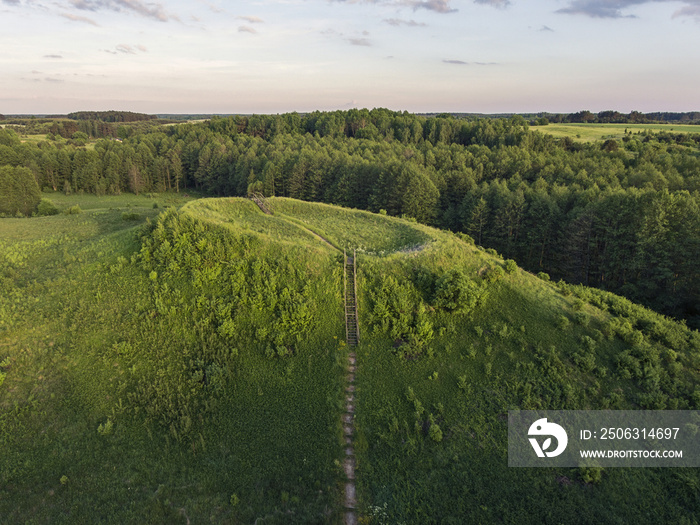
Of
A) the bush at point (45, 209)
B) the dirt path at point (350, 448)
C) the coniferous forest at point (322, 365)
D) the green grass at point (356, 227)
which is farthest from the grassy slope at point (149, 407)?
the bush at point (45, 209)

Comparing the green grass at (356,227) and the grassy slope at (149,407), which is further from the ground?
the green grass at (356,227)

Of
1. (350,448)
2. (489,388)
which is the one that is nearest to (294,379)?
(350,448)

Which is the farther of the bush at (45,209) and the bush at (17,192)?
the bush at (45,209)

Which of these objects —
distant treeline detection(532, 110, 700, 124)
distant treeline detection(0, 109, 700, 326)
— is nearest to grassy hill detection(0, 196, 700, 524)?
distant treeline detection(0, 109, 700, 326)

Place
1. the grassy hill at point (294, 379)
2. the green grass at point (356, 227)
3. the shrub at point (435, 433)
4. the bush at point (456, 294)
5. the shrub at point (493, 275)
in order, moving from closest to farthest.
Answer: the grassy hill at point (294, 379)
the shrub at point (435, 433)
the bush at point (456, 294)
the shrub at point (493, 275)
the green grass at point (356, 227)

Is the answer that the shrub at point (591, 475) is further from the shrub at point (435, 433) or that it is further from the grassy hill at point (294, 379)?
the shrub at point (435, 433)
